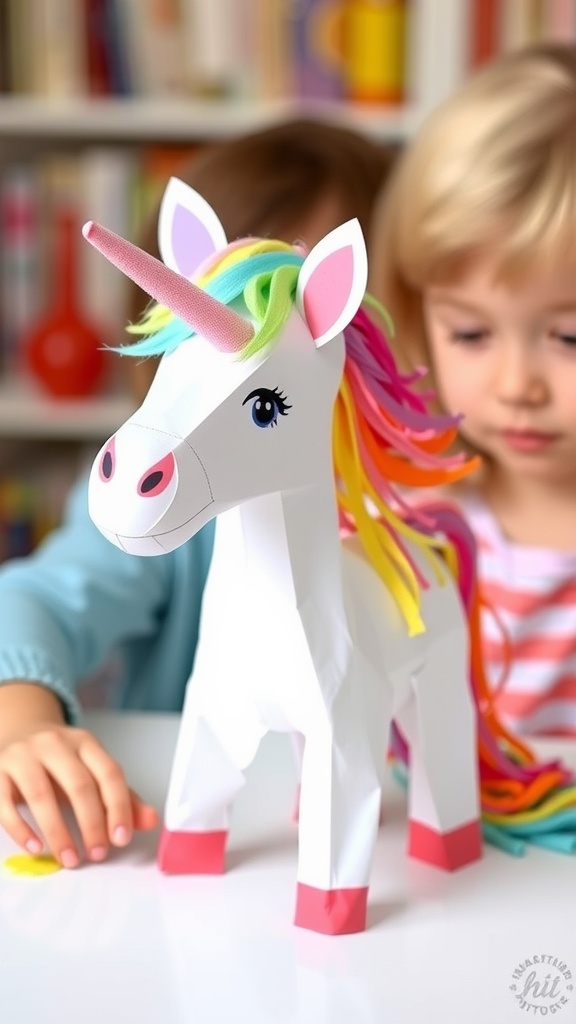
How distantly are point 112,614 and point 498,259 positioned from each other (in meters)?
0.38

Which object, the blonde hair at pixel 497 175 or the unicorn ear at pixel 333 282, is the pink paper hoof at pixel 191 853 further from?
the blonde hair at pixel 497 175

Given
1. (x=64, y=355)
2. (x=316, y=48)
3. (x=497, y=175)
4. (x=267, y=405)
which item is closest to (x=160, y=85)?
(x=316, y=48)

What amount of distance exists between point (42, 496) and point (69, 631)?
907mm

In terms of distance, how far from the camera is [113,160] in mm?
1553

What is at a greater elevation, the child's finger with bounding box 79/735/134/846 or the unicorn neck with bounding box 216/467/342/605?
the unicorn neck with bounding box 216/467/342/605

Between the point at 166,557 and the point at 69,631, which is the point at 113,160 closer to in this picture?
the point at 166,557

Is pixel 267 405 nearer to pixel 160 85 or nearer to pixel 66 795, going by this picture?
pixel 66 795

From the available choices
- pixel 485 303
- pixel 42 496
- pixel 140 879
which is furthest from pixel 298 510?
pixel 42 496

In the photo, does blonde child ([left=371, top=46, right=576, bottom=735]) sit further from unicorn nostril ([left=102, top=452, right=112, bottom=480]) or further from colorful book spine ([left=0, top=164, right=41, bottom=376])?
colorful book spine ([left=0, top=164, right=41, bottom=376])

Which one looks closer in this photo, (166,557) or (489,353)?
(489,353)

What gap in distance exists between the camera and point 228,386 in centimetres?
42

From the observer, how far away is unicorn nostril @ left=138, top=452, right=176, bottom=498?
40 cm

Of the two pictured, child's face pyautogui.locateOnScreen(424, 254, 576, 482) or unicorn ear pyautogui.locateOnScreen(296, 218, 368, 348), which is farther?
child's face pyautogui.locateOnScreen(424, 254, 576, 482)

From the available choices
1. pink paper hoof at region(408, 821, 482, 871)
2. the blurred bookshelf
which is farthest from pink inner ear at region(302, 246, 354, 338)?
the blurred bookshelf
